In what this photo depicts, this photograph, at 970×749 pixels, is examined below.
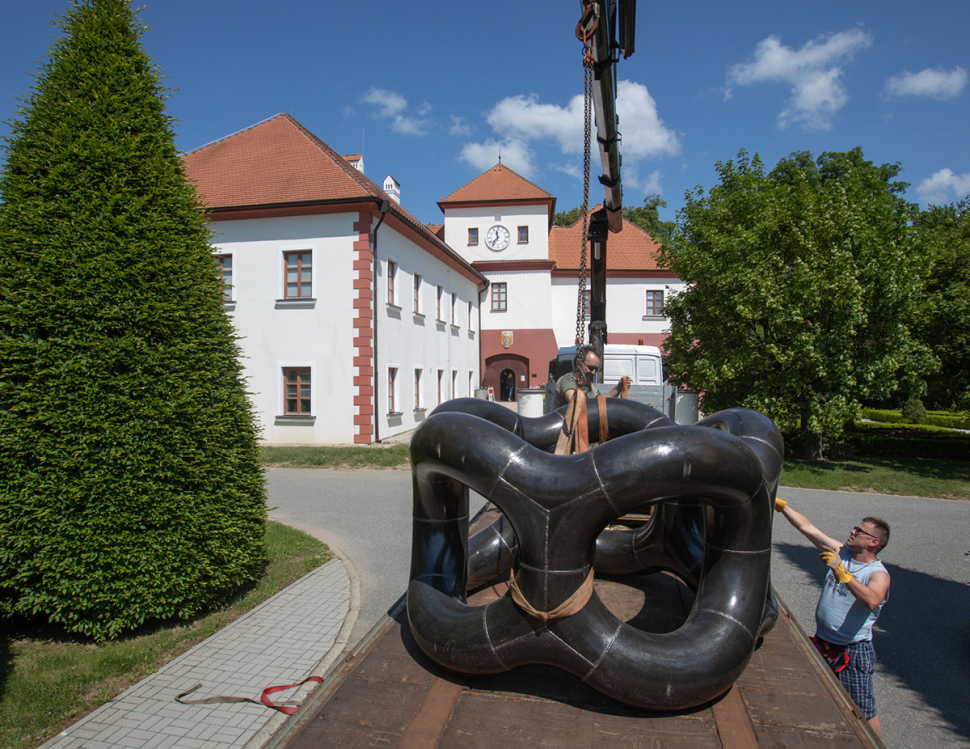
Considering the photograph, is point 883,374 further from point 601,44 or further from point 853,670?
point 853,670

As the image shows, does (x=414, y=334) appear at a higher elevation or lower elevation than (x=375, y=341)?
higher

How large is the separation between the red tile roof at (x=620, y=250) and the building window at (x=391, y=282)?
1607cm

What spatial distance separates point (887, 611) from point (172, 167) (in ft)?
24.0

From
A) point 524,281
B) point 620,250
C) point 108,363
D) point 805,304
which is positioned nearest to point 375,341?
point 805,304

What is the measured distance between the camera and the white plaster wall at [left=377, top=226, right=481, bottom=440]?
17578 mm

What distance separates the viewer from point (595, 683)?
6.33 feet

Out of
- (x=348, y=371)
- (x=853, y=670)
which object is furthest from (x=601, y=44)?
(x=348, y=371)

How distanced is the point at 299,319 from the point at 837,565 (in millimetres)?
15942

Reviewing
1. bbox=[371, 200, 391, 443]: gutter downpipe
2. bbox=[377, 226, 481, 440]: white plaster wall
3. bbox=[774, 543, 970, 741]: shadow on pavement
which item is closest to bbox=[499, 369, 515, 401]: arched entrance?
bbox=[377, 226, 481, 440]: white plaster wall

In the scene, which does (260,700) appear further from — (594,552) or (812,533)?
(812,533)

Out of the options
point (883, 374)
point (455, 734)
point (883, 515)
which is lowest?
point (883, 515)

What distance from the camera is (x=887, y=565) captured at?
669cm

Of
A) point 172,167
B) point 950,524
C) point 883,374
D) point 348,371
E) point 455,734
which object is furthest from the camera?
point 348,371

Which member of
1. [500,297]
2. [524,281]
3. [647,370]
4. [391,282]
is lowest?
[647,370]
